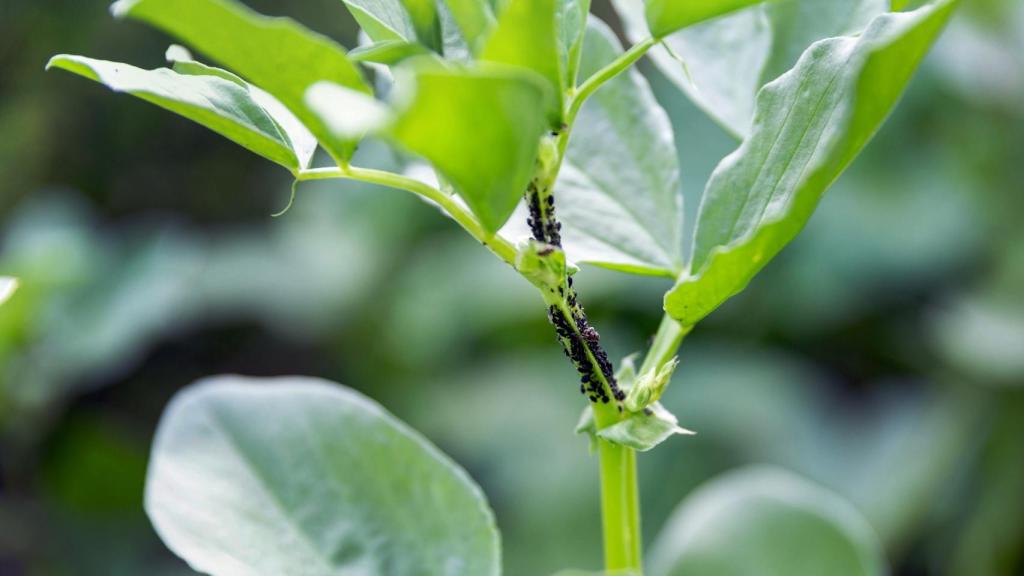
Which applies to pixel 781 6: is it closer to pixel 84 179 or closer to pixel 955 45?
pixel 955 45

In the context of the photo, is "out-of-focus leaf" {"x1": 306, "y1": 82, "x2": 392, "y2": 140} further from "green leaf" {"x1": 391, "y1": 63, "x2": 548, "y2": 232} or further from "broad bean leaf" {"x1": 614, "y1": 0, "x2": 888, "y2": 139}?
"broad bean leaf" {"x1": 614, "y1": 0, "x2": 888, "y2": 139}

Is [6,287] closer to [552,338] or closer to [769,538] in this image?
[769,538]

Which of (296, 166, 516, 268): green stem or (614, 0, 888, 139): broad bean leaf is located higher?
(614, 0, 888, 139): broad bean leaf

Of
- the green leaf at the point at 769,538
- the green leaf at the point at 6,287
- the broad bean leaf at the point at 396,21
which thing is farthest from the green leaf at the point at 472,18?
the green leaf at the point at 769,538

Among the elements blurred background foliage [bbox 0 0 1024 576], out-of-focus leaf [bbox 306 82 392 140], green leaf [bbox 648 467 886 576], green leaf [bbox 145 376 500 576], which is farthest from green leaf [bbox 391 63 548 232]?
blurred background foliage [bbox 0 0 1024 576]

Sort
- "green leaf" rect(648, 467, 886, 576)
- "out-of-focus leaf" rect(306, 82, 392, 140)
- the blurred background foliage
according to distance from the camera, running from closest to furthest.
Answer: "out-of-focus leaf" rect(306, 82, 392, 140), "green leaf" rect(648, 467, 886, 576), the blurred background foliage

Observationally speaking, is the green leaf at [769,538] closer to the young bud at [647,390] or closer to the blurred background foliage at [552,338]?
the young bud at [647,390]
